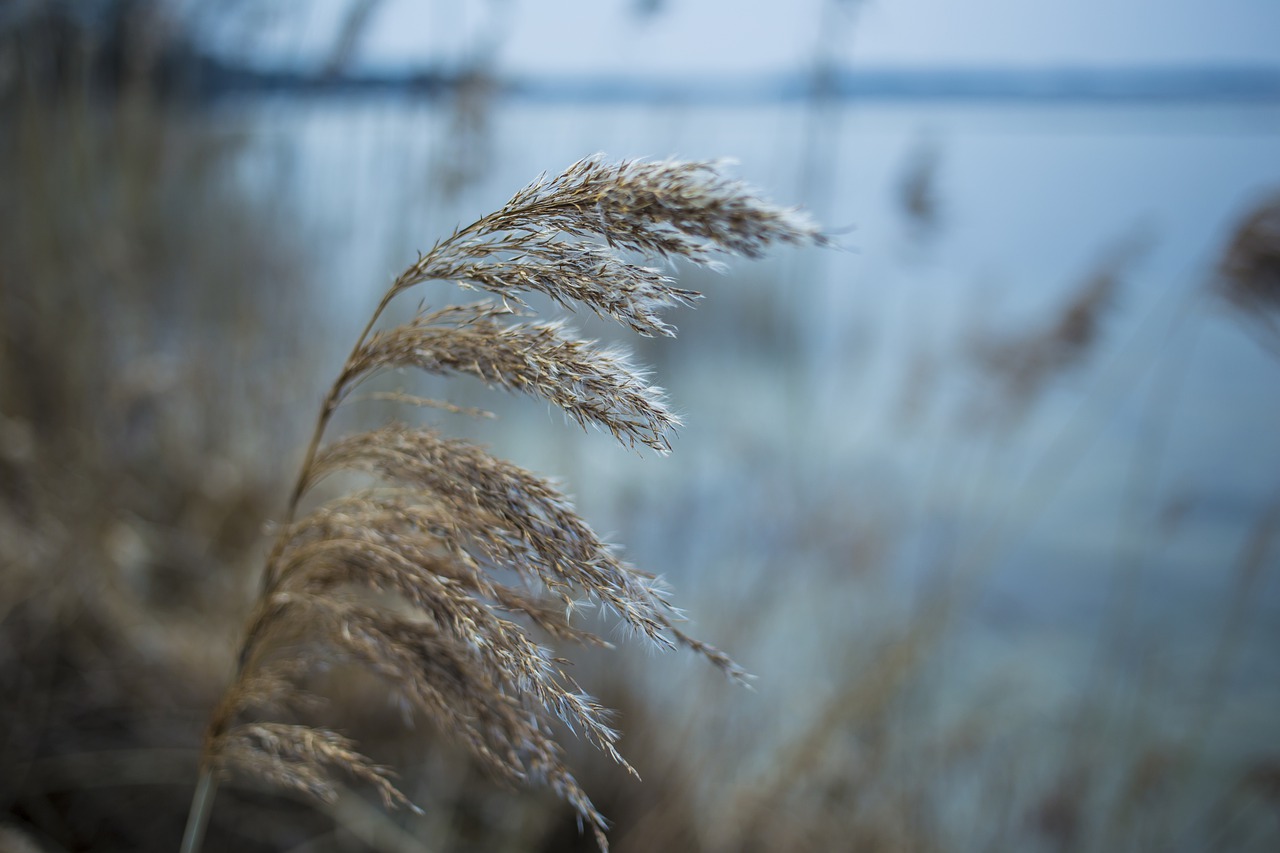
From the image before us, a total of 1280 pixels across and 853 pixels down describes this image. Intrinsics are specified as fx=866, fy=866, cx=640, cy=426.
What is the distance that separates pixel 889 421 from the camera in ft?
8.73

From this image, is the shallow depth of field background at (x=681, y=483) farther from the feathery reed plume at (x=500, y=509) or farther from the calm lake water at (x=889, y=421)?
the feathery reed plume at (x=500, y=509)

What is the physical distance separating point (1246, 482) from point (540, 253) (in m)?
3.52

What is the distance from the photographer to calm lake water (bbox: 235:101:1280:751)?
7.20ft

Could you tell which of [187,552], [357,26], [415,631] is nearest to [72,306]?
[187,552]

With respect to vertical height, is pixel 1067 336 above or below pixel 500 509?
above

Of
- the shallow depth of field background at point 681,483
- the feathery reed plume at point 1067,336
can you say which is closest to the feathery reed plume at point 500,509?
the shallow depth of field background at point 681,483

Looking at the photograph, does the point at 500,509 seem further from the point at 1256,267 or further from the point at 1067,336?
the point at 1067,336

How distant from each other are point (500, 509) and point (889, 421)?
2.26 meters

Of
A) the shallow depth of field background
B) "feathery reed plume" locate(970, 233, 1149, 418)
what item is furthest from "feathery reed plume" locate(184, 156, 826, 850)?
"feathery reed plume" locate(970, 233, 1149, 418)

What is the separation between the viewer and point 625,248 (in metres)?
0.54

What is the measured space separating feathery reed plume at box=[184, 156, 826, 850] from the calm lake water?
1.01 meters

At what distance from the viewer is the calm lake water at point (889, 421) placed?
7.20ft

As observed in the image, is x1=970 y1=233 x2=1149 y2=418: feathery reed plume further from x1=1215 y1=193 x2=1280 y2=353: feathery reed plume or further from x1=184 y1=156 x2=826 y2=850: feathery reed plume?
x1=184 y1=156 x2=826 y2=850: feathery reed plume

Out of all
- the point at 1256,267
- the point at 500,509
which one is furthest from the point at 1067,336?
the point at 500,509
